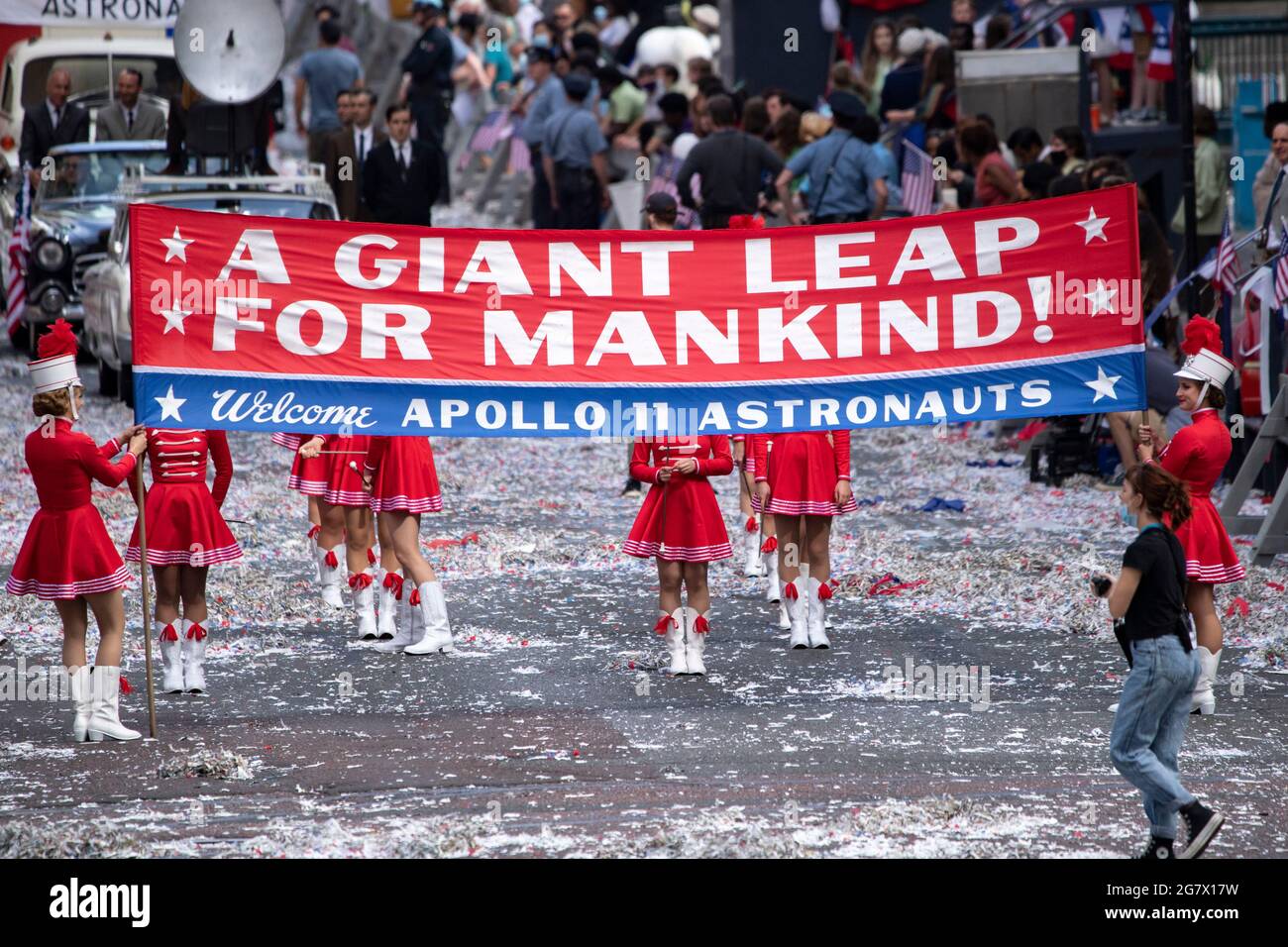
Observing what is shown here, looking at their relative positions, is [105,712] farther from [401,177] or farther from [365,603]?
[401,177]

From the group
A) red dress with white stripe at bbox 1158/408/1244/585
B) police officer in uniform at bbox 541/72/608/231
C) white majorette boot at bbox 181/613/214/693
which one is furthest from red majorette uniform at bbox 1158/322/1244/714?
police officer in uniform at bbox 541/72/608/231

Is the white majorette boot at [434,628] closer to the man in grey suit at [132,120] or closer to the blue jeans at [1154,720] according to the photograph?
the blue jeans at [1154,720]

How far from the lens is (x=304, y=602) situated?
1209 cm

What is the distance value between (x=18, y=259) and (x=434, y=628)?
12573 mm

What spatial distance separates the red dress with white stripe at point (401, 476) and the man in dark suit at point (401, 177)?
9.72 meters

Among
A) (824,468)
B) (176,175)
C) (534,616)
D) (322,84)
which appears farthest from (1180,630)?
(322,84)

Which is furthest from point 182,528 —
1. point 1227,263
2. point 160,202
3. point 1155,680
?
point 160,202

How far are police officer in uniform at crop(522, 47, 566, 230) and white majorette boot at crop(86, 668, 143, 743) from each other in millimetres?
14904

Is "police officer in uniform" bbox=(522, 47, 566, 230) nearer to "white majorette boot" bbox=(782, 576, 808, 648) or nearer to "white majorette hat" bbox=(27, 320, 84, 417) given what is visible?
"white majorette boot" bbox=(782, 576, 808, 648)

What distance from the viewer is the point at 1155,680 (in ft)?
22.7

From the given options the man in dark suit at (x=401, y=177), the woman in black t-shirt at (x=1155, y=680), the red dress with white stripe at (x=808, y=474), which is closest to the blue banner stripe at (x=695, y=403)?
the red dress with white stripe at (x=808, y=474)

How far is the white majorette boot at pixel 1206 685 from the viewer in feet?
30.5

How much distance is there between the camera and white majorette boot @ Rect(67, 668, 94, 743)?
29.0 feet

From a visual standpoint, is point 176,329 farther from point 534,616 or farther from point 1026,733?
point 1026,733
